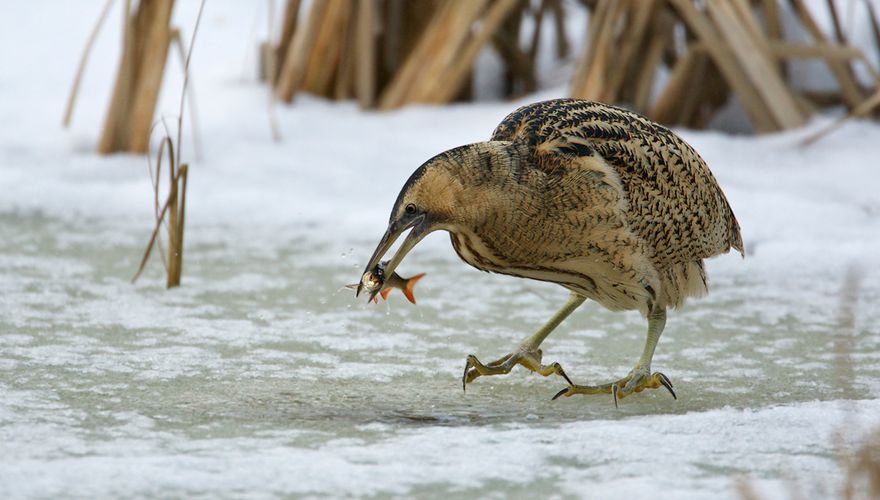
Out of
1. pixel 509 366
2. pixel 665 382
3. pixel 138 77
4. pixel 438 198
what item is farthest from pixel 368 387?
pixel 138 77

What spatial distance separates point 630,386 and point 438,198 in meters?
0.66

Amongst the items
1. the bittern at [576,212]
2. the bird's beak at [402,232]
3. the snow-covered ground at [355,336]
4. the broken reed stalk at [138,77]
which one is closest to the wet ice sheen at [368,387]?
the snow-covered ground at [355,336]

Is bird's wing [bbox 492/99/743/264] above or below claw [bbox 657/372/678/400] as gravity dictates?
above

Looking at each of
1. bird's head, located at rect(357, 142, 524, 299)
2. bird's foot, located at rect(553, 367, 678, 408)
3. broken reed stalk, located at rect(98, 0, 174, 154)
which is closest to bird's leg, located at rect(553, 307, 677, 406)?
bird's foot, located at rect(553, 367, 678, 408)

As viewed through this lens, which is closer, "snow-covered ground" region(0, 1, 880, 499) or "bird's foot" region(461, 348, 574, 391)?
"snow-covered ground" region(0, 1, 880, 499)

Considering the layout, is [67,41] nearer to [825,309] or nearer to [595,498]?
[825,309]

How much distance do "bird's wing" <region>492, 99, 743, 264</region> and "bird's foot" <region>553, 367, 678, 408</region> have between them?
0.31 meters

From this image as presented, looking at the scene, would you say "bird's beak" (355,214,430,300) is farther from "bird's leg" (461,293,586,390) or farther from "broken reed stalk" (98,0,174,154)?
"broken reed stalk" (98,0,174,154)

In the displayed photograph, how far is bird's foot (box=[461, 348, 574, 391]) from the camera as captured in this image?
10.2 ft

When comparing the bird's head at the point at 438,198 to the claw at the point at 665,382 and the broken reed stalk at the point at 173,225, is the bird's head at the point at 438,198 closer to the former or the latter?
the claw at the point at 665,382

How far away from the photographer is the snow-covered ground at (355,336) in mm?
2410

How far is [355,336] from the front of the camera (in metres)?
3.60

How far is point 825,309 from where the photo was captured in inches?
152

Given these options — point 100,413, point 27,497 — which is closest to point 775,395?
point 100,413
